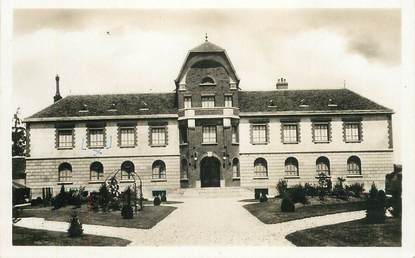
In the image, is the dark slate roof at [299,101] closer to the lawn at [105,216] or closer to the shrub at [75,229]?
the lawn at [105,216]

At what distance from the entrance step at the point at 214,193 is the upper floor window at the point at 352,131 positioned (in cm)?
567

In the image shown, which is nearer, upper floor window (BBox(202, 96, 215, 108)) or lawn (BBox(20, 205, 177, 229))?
lawn (BBox(20, 205, 177, 229))

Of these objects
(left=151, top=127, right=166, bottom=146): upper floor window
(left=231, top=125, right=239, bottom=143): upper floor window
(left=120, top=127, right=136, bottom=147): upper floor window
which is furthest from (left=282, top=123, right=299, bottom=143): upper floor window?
(left=120, top=127, right=136, bottom=147): upper floor window

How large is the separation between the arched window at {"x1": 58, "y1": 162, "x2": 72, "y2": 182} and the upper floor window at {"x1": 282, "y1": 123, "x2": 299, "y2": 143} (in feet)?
34.9

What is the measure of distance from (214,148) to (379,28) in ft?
40.4

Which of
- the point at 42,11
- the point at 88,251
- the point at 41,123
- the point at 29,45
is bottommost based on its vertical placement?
the point at 88,251

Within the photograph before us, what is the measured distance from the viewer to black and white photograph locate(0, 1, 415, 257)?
15.8 metres

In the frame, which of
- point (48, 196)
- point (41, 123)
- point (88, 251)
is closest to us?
point (88, 251)

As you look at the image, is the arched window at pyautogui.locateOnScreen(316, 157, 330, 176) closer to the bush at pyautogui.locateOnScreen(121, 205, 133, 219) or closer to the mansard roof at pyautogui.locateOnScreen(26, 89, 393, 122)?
the mansard roof at pyautogui.locateOnScreen(26, 89, 393, 122)

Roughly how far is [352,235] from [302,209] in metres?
3.65

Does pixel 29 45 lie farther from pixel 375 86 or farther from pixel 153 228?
pixel 375 86

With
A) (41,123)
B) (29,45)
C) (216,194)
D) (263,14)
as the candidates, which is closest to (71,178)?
(41,123)

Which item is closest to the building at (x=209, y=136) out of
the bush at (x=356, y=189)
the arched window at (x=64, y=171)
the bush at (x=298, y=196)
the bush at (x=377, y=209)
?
the arched window at (x=64, y=171)

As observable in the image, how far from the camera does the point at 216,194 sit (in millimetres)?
24453
